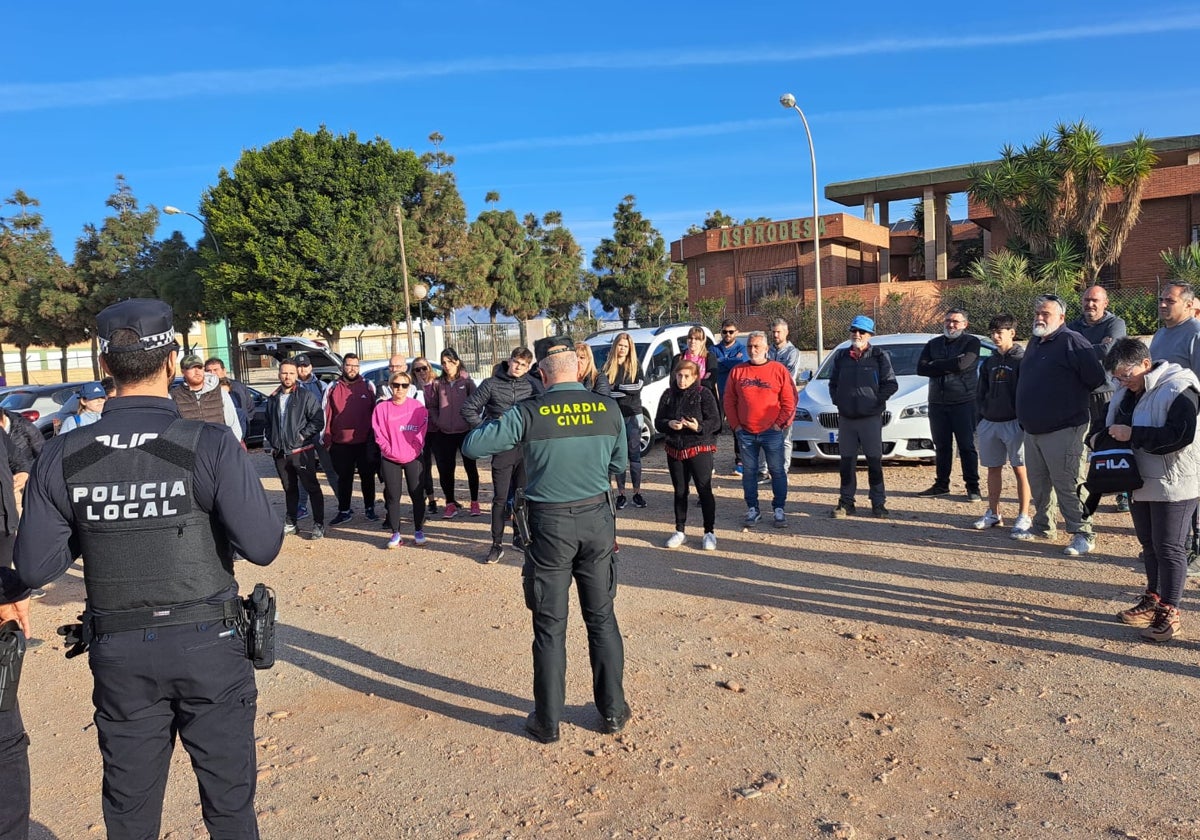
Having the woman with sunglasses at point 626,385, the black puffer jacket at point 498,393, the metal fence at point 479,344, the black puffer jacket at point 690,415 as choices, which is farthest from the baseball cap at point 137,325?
the metal fence at point 479,344

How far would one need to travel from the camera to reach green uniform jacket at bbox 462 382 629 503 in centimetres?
411

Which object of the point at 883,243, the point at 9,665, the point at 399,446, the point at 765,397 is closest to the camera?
the point at 9,665

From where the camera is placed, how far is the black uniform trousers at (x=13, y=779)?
265cm

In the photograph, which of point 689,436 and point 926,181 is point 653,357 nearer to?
point 689,436

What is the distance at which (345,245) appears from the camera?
32.8 meters

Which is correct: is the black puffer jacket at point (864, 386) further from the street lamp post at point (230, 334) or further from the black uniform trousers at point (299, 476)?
the street lamp post at point (230, 334)

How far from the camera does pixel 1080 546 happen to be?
6.66 m

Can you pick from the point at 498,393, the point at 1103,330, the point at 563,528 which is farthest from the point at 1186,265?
the point at 563,528

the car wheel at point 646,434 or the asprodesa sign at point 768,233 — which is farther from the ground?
the asprodesa sign at point 768,233

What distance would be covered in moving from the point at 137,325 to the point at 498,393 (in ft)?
17.4

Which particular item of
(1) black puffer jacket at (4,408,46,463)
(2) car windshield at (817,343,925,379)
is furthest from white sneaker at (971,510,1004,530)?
(1) black puffer jacket at (4,408,46,463)

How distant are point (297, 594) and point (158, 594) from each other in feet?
14.6

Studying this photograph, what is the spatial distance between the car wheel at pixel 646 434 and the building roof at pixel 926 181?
20849 millimetres

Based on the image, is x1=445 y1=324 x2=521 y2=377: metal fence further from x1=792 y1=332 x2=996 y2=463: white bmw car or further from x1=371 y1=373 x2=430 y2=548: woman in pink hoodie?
x1=371 y1=373 x2=430 y2=548: woman in pink hoodie
